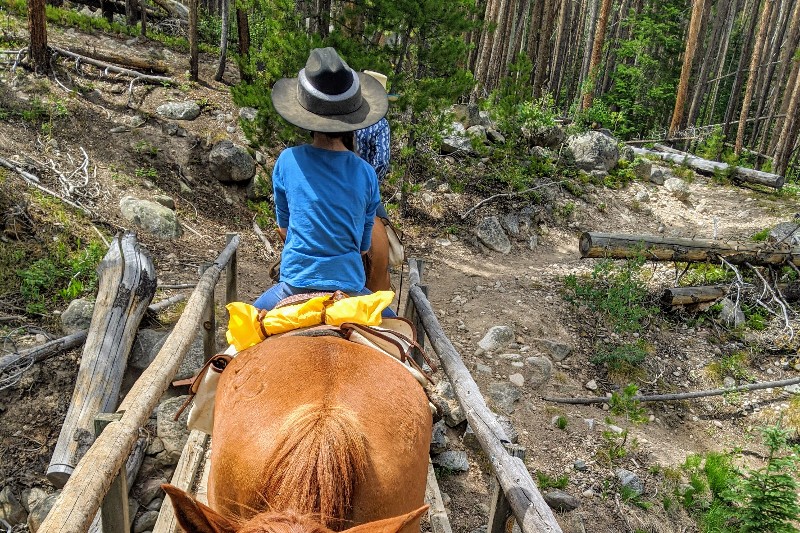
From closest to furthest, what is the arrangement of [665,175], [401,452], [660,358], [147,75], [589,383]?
[401,452], [589,383], [660,358], [147,75], [665,175]

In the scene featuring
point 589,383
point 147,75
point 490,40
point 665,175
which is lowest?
point 589,383

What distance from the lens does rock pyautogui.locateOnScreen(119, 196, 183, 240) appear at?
7.37m

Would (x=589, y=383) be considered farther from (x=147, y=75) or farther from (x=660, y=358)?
(x=147, y=75)

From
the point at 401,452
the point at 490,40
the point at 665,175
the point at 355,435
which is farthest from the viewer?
Result: the point at 490,40

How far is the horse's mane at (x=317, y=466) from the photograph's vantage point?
1.46 meters

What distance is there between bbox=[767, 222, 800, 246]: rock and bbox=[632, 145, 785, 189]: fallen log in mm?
3575

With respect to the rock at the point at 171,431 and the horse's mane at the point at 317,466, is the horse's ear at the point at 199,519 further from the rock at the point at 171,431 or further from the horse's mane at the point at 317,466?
the rock at the point at 171,431

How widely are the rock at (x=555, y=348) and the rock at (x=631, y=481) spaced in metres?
1.83

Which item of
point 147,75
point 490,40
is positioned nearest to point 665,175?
point 490,40

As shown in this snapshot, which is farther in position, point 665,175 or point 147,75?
point 665,175

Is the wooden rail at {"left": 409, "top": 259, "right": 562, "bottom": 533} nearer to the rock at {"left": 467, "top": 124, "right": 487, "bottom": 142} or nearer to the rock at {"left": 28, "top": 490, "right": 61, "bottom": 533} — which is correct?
the rock at {"left": 28, "top": 490, "right": 61, "bottom": 533}

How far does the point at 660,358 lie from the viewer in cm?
694

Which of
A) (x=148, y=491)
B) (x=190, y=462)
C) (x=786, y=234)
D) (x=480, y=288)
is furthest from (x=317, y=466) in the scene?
(x=786, y=234)

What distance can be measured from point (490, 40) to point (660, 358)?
1216 centimetres
